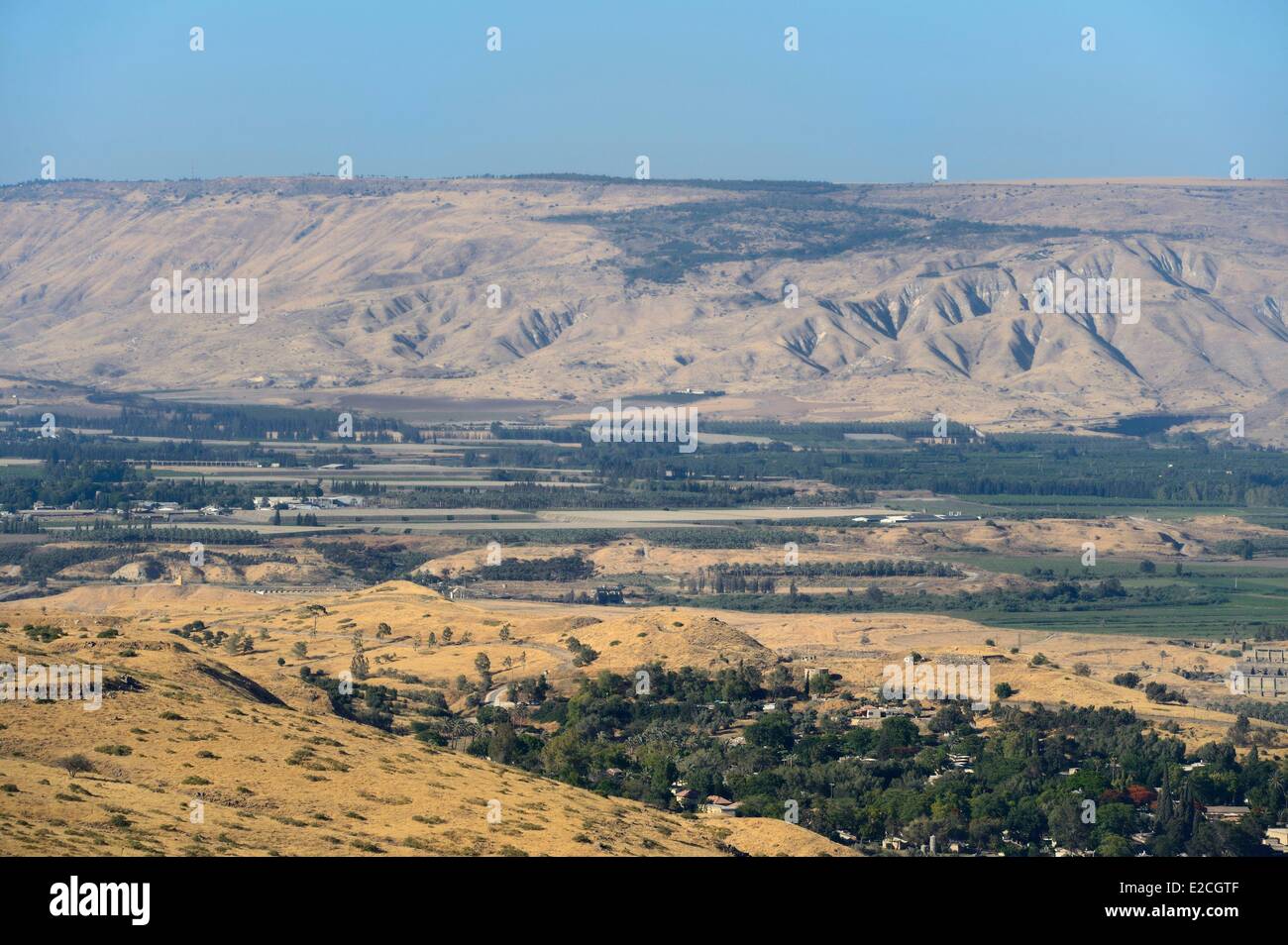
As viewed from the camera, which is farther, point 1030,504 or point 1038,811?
point 1030,504

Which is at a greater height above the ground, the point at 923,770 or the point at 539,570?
the point at 923,770

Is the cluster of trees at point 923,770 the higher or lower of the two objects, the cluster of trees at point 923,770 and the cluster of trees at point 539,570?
the higher

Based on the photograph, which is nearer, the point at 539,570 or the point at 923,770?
the point at 923,770

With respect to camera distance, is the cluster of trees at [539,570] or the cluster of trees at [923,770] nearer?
the cluster of trees at [923,770]

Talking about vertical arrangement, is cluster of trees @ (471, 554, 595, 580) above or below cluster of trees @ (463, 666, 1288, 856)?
below

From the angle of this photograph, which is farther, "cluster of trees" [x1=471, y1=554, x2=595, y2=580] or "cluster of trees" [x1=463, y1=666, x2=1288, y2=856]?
"cluster of trees" [x1=471, y1=554, x2=595, y2=580]

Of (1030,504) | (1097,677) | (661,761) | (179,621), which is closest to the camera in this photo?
(661,761)

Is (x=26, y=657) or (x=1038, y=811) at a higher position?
(x=26, y=657)
